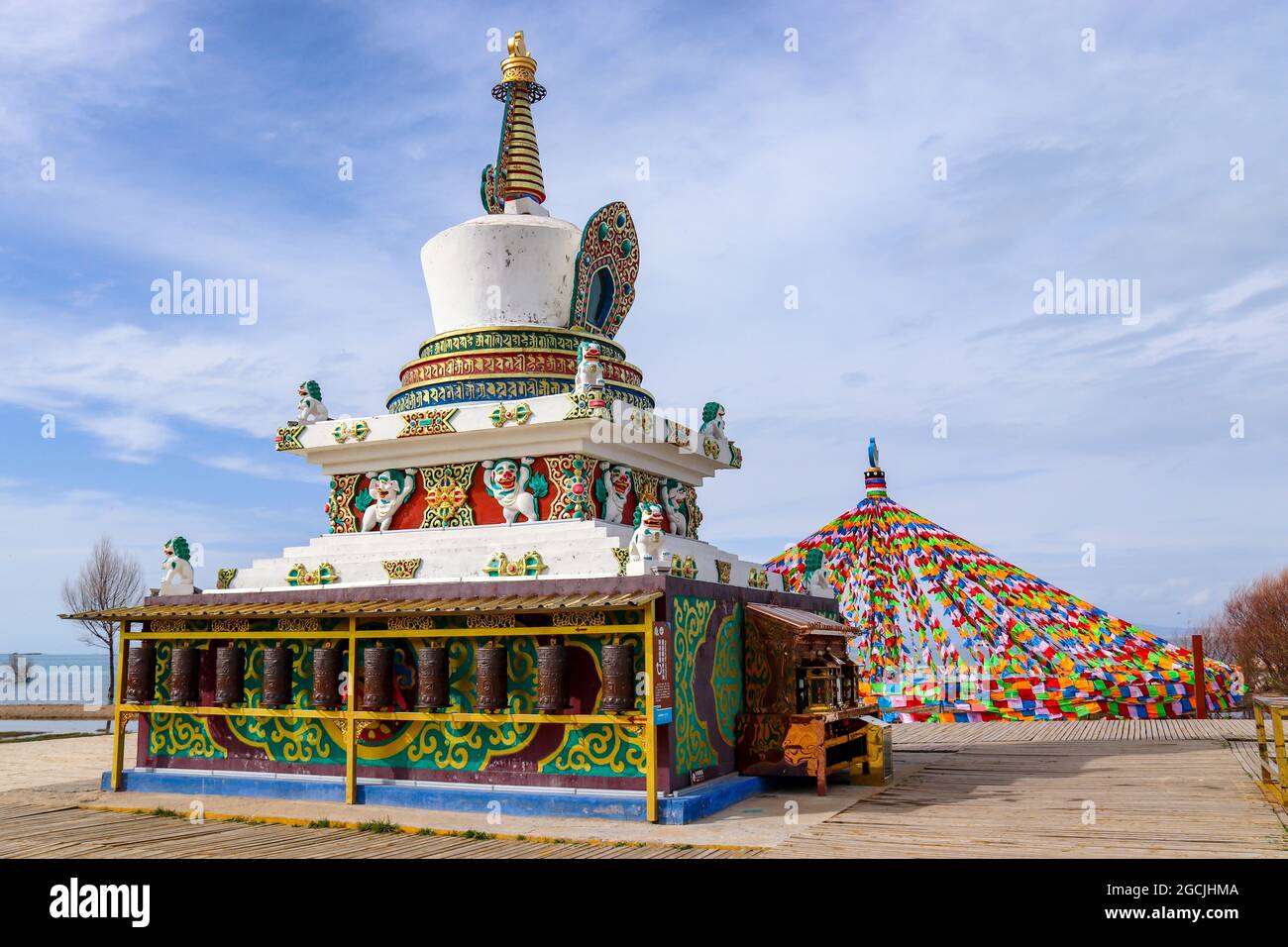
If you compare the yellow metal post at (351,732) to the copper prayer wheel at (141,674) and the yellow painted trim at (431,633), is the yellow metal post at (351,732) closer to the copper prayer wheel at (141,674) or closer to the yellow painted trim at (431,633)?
the yellow painted trim at (431,633)

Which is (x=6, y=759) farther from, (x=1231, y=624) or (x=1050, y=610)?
(x=1231, y=624)

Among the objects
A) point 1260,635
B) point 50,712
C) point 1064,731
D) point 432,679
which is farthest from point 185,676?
point 1260,635

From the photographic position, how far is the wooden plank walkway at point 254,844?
403 inches

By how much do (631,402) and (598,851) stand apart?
26.0 ft

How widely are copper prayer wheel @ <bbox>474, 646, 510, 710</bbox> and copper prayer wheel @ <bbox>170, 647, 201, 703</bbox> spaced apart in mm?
4733

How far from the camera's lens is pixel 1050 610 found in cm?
2570

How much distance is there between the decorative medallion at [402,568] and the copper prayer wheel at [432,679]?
4.98 feet

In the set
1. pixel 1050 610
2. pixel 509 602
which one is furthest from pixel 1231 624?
pixel 509 602

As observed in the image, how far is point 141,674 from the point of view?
14.9 meters

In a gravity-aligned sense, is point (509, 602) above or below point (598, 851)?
above

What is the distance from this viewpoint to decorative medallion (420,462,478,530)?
49.5 ft

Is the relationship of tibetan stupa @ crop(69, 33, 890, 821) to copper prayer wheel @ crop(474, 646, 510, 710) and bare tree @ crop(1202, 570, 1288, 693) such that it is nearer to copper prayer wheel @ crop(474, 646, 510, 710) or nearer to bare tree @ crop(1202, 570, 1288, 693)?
copper prayer wheel @ crop(474, 646, 510, 710)

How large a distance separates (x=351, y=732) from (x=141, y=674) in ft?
12.7

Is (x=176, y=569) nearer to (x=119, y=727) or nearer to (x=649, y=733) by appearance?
(x=119, y=727)
